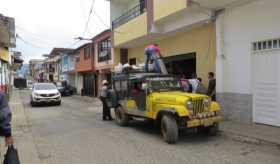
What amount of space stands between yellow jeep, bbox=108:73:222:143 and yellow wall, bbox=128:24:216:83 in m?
2.90

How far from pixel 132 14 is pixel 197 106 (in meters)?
11.0

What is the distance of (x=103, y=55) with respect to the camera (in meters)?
24.5

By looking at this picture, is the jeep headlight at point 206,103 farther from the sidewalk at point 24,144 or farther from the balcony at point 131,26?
the balcony at point 131,26

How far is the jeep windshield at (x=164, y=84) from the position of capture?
30.3 ft

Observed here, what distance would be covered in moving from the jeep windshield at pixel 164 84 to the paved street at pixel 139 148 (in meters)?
1.61

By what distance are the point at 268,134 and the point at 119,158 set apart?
453 centimetres

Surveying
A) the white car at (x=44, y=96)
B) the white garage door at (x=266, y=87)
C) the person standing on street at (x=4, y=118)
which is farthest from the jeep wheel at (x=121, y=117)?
the white car at (x=44, y=96)

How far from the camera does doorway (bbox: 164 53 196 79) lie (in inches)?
563

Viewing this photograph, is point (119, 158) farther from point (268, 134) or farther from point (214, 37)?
point (214, 37)

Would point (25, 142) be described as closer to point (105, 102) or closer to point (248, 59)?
point (105, 102)

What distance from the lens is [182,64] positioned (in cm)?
1509

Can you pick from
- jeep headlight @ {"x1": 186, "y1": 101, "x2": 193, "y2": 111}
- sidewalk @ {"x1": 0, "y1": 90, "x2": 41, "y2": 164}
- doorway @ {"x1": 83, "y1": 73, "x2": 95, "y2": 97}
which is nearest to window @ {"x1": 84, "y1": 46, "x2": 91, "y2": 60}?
doorway @ {"x1": 83, "y1": 73, "x2": 95, "y2": 97}

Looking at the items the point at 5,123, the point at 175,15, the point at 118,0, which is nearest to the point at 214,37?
the point at 175,15

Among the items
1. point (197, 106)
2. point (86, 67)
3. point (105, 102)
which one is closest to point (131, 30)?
point (105, 102)
